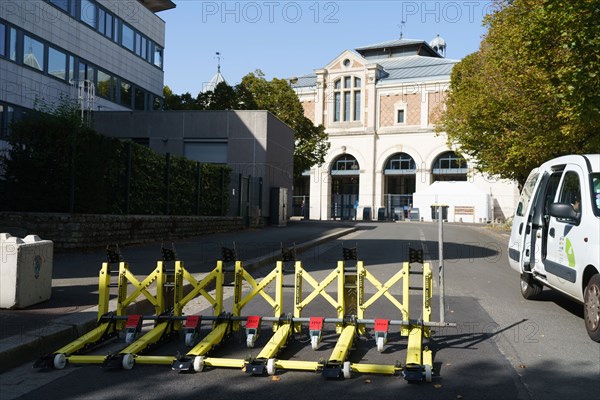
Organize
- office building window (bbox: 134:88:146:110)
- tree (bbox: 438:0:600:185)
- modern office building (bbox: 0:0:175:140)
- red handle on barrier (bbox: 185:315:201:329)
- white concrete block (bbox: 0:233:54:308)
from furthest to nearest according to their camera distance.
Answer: office building window (bbox: 134:88:146:110)
modern office building (bbox: 0:0:175:140)
tree (bbox: 438:0:600:185)
white concrete block (bbox: 0:233:54:308)
red handle on barrier (bbox: 185:315:201:329)

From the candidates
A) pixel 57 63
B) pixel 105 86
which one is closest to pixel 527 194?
pixel 57 63

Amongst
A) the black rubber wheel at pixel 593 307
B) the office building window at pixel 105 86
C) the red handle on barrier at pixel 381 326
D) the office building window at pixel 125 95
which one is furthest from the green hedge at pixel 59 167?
the office building window at pixel 125 95

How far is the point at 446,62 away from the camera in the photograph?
2378 inches

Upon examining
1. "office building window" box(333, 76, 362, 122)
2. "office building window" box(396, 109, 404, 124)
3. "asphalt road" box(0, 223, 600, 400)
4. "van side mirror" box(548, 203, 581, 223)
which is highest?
"office building window" box(333, 76, 362, 122)

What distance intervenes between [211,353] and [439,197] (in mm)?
3367

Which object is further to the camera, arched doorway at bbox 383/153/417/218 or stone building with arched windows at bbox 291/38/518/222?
arched doorway at bbox 383/153/417/218

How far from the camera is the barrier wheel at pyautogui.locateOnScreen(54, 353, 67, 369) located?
5359mm

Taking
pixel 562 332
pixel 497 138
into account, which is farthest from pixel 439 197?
pixel 497 138

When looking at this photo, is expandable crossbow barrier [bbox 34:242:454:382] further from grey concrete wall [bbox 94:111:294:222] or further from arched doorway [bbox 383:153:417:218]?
arched doorway [bbox 383:153:417:218]

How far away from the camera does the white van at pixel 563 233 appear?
6.61m

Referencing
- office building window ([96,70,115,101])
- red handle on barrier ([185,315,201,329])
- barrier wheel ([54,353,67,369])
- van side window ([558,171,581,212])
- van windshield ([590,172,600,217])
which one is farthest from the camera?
office building window ([96,70,115,101])

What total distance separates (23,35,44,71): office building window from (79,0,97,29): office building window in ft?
12.3

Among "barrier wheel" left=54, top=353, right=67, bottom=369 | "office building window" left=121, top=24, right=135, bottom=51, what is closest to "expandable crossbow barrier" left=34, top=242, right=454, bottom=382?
"barrier wheel" left=54, top=353, right=67, bottom=369

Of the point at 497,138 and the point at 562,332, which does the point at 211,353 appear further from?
the point at 497,138
